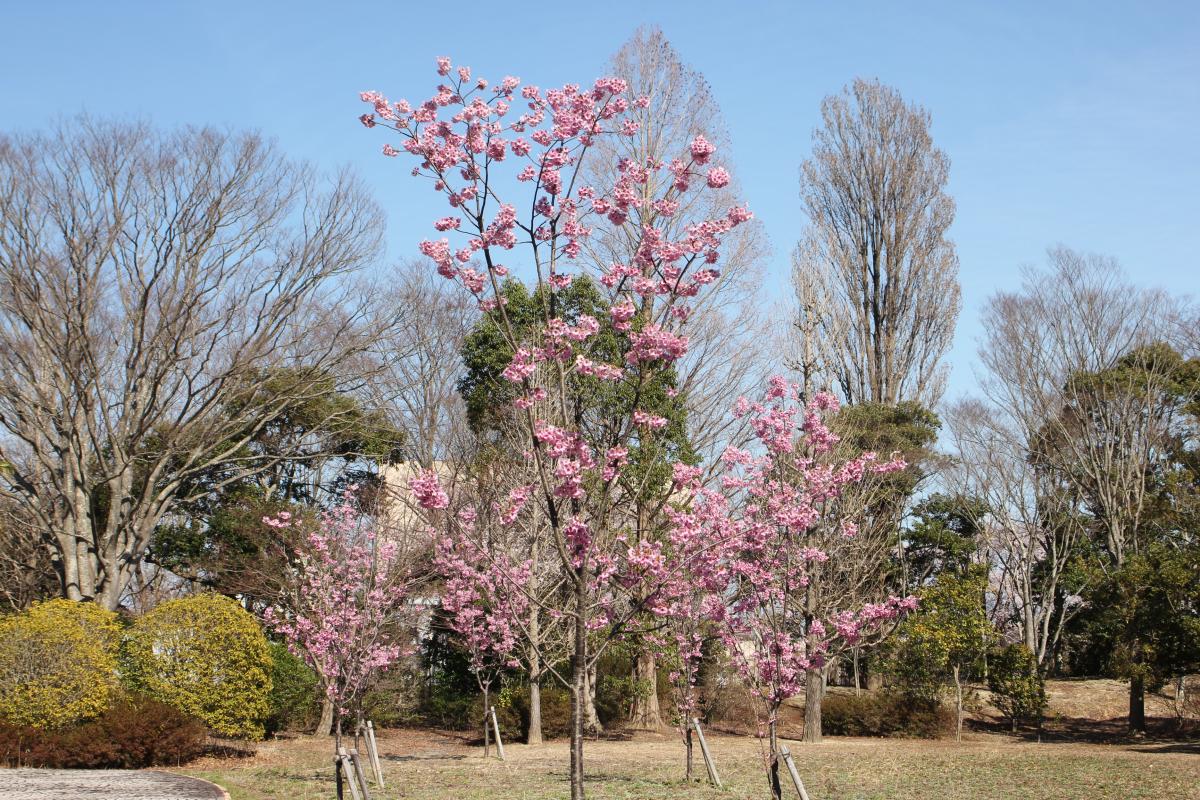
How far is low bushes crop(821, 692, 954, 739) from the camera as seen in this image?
2150 centimetres

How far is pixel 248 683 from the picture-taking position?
16.1 m

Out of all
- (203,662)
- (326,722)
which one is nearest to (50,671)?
(203,662)

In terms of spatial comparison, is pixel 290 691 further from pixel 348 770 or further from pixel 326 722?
pixel 348 770

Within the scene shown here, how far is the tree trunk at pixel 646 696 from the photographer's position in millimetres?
21562

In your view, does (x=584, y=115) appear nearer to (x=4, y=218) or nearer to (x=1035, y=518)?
(x=4, y=218)

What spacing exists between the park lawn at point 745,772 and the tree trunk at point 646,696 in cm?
208

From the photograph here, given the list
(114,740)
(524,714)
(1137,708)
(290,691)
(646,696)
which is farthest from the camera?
(646,696)

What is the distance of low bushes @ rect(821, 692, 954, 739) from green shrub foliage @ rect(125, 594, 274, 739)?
12.7 meters

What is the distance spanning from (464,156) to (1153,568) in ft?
59.7

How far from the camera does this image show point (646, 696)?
2166cm

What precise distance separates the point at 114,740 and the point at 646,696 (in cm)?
1110

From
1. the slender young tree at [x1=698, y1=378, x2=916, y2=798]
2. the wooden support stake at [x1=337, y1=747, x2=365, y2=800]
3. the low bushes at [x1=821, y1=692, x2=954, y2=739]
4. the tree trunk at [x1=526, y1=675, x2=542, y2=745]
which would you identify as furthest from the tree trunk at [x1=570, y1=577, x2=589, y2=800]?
the low bushes at [x1=821, y1=692, x2=954, y2=739]

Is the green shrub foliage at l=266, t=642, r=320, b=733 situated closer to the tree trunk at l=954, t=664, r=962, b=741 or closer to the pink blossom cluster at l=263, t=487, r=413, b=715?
the pink blossom cluster at l=263, t=487, r=413, b=715

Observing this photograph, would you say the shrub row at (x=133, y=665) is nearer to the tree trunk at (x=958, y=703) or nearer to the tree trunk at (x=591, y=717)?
the tree trunk at (x=591, y=717)
